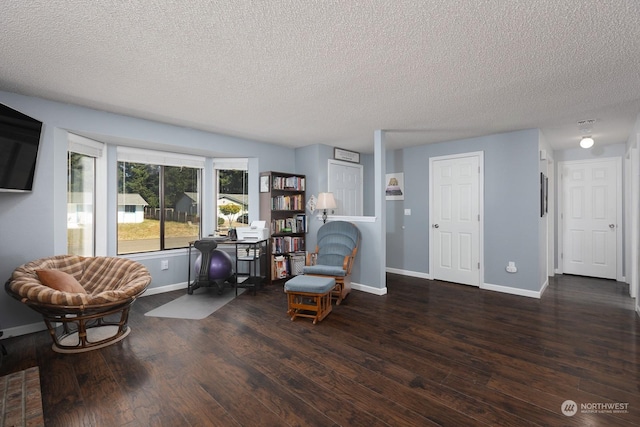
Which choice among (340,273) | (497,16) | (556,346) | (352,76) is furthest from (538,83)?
(340,273)

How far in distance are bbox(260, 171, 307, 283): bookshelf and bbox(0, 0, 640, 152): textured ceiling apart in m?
1.49

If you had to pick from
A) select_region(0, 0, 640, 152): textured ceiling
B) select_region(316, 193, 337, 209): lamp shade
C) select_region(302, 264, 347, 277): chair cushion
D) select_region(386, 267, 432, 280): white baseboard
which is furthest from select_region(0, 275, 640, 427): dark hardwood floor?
select_region(0, 0, 640, 152): textured ceiling

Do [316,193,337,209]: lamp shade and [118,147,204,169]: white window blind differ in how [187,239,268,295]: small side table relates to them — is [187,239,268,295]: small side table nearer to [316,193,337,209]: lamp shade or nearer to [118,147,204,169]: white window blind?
[316,193,337,209]: lamp shade

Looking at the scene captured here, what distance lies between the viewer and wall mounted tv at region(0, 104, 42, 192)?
2588 mm

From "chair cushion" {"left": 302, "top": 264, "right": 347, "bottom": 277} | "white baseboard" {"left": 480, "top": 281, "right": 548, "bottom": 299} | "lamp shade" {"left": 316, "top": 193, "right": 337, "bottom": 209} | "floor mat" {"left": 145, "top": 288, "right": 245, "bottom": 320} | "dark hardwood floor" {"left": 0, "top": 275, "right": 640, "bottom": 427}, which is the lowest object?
"dark hardwood floor" {"left": 0, "top": 275, "right": 640, "bottom": 427}

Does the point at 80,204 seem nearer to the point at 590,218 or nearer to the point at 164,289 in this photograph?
the point at 164,289

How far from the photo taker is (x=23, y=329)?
9.74ft

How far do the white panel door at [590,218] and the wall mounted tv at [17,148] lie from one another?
7.51 m

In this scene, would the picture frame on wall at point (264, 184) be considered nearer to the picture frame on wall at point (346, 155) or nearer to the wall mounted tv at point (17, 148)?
the picture frame on wall at point (346, 155)

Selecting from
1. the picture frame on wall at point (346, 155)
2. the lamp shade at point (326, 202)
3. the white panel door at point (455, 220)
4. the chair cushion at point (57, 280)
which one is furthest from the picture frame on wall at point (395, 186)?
the chair cushion at point (57, 280)

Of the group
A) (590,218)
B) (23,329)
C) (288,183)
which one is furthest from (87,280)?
(590,218)

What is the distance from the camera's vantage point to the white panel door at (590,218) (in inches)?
196

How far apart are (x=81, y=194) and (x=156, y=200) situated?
93 centimetres

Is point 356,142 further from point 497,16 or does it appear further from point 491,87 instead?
point 497,16
